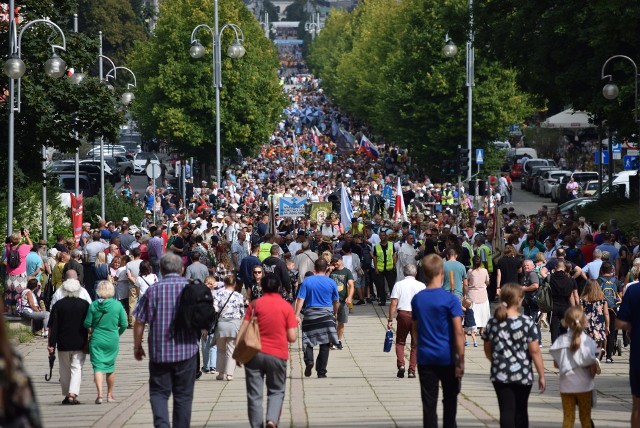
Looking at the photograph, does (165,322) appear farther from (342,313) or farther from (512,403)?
(342,313)

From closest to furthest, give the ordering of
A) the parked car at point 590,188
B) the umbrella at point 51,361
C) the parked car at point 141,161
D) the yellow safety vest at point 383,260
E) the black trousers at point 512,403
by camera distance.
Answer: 1. the black trousers at point 512,403
2. the umbrella at point 51,361
3. the yellow safety vest at point 383,260
4. the parked car at point 590,188
5. the parked car at point 141,161

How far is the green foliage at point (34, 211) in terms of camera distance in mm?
33594

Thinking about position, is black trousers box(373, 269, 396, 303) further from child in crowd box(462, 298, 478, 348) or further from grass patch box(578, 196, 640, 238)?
child in crowd box(462, 298, 478, 348)

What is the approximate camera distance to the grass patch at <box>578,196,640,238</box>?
32.6 m

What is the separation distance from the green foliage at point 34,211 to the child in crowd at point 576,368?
22551 mm

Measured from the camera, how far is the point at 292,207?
130 ft

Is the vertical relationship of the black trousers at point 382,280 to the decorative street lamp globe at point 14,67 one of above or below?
below

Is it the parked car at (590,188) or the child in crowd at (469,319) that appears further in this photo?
the parked car at (590,188)

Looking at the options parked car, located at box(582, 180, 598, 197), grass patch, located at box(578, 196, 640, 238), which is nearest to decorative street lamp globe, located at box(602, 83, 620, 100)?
grass patch, located at box(578, 196, 640, 238)

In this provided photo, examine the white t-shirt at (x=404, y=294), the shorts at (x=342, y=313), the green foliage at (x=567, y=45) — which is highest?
the green foliage at (x=567, y=45)

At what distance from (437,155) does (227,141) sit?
11424mm

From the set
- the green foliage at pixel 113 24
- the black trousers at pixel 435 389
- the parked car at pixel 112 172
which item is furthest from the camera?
the green foliage at pixel 113 24

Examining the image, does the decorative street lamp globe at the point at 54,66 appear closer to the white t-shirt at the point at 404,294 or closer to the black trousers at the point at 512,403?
the white t-shirt at the point at 404,294

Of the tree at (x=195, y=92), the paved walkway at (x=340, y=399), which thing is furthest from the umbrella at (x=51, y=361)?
the tree at (x=195, y=92)
